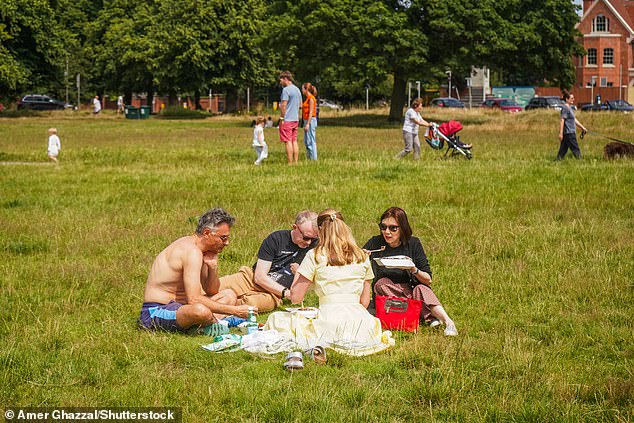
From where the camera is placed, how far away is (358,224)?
1230cm

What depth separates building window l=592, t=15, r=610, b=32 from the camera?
92.7m

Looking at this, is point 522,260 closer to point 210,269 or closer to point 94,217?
point 210,269

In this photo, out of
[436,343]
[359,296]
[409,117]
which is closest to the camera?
[436,343]

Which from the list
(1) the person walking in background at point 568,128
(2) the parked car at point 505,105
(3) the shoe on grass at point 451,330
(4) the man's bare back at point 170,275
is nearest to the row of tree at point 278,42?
(2) the parked car at point 505,105

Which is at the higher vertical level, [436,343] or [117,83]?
[117,83]

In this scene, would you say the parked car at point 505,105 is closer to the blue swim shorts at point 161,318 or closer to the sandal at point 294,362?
the blue swim shorts at point 161,318

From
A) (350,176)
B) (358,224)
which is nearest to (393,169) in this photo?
(350,176)

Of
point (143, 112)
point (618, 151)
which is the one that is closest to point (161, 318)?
point (618, 151)

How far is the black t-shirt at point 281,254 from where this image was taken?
862 centimetres

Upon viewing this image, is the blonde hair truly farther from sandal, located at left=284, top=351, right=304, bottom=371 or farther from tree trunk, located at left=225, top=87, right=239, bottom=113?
tree trunk, located at left=225, top=87, right=239, bottom=113

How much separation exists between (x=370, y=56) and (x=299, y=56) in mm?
5566

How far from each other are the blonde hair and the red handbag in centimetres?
45

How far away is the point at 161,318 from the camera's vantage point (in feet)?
23.4

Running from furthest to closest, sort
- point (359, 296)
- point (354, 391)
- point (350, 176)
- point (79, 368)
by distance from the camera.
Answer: point (350, 176) < point (359, 296) < point (79, 368) < point (354, 391)
